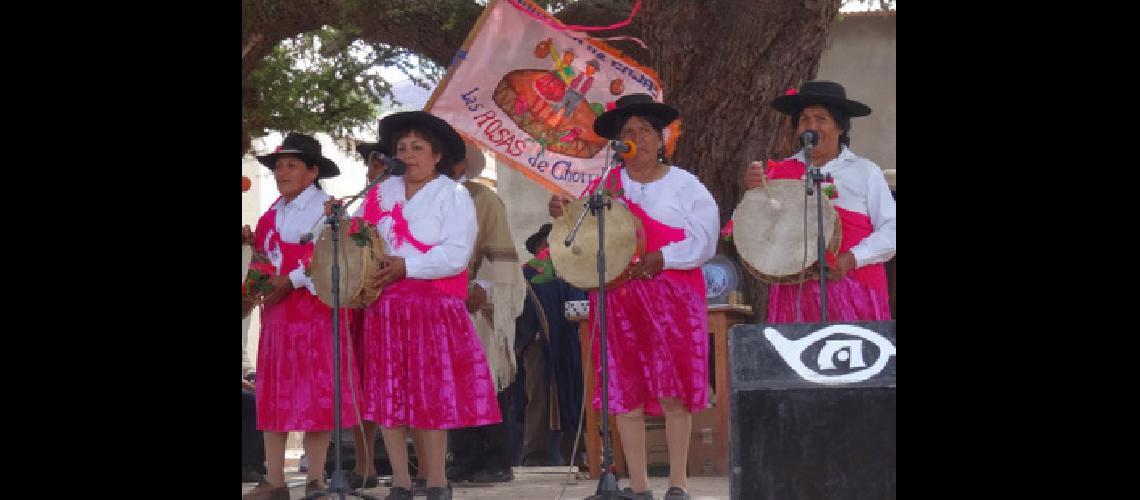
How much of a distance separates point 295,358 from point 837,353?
294cm

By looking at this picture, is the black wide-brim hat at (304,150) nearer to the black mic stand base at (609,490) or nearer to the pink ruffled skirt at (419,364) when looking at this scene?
the pink ruffled skirt at (419,364)

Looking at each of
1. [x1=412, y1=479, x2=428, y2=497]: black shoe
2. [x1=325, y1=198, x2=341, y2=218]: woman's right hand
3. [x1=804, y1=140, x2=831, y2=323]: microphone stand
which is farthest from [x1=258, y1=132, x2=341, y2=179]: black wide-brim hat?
[x1=804, y1=140, x2=831, y2=323]: microphone stand

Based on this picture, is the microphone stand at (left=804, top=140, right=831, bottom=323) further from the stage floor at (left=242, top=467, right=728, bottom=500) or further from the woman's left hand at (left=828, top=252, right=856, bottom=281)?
the stage floor at (left=242, top=467, right=728, bottom=500)

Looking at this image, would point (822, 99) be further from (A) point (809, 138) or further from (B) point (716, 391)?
(B) point (716, 391)

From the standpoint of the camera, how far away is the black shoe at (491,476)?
8203 millimetres

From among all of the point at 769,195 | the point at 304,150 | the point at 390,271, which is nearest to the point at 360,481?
the point at 304,150

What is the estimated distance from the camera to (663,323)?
6336 millimetres

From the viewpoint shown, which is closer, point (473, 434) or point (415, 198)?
point (415, 198)

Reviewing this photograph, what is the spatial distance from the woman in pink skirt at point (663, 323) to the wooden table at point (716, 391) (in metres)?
1.53

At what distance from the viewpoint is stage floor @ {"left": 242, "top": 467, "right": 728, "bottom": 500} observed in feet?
23.5
